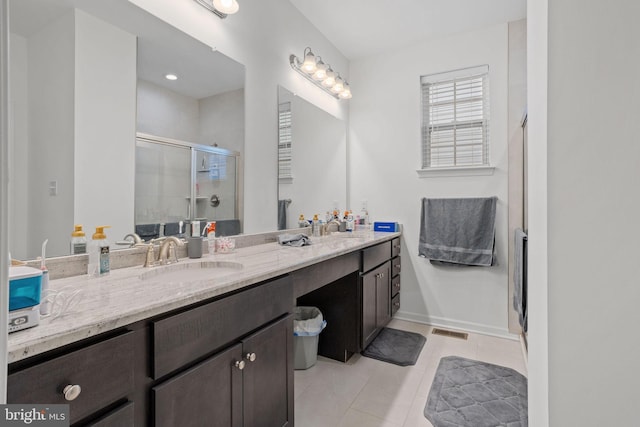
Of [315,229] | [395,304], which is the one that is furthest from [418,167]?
[395,304]

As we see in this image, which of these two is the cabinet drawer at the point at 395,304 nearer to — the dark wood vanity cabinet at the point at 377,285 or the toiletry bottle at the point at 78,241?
the dark wood vanity cabinet at the point at 377,285

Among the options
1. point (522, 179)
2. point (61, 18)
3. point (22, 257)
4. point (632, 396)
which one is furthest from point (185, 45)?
point (522, 179)

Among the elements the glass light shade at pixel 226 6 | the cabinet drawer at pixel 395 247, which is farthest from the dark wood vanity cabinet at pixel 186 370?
the cabinet drawer at pixel 395 247

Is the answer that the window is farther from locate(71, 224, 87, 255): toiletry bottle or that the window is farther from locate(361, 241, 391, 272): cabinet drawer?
locate(71, 224, 87, 255): toiletry bottle

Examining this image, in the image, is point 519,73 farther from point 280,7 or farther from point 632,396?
point 632,396

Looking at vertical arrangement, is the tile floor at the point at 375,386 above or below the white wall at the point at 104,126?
below

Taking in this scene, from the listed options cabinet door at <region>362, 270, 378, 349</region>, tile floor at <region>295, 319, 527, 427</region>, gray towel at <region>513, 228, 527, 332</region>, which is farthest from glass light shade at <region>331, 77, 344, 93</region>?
tile floor at <region>295, 319, 527, 427</region>

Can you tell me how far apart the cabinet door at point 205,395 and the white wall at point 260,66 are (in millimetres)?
1056

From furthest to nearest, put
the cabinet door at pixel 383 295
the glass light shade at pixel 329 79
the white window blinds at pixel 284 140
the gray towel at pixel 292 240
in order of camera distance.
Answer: the glass light shade at pixel 329 79
the cabinet door at pixel 383 295
the white window blinds at pixel 284 140
the gray towel at pixel 292 240

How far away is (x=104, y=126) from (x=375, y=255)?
1.86 meters

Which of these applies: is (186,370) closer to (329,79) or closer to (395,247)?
(395,247)

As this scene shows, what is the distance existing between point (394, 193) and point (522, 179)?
108 cm

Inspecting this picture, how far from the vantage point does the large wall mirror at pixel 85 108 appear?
1.05m

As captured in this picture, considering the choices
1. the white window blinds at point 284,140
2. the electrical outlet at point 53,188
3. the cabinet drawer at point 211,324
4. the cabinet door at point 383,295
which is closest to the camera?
the cabinet drawer at point 211,324
